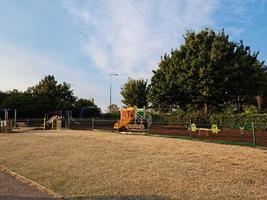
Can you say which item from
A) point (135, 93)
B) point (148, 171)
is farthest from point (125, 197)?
point (135, 93)

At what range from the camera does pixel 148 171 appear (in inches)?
472

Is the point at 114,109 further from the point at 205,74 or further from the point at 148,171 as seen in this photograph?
the point at 148,171

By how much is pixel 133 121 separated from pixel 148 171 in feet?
75.3

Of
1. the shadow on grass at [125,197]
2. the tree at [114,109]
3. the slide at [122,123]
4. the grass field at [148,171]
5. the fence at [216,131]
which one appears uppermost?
the tree at [114,109]

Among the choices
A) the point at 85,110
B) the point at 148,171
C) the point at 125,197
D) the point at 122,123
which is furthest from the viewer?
the point at 85,110

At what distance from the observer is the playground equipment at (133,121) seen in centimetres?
3192

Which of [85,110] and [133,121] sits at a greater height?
[85,110]

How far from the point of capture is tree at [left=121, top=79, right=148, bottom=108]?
74.0m

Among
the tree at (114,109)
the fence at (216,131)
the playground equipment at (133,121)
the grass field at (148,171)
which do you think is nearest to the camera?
the grass field at (148,171)

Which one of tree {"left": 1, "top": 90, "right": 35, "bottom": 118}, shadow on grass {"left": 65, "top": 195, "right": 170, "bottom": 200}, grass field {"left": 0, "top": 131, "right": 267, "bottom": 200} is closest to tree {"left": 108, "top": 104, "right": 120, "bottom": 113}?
tree {"left": 1, "top": 90, "right": 35, "bottom": 118}

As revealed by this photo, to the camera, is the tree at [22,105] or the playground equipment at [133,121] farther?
the tree at [22,105]

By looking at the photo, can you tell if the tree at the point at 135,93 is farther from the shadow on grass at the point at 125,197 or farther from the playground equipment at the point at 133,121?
the shadow on grass at the point at 125,197

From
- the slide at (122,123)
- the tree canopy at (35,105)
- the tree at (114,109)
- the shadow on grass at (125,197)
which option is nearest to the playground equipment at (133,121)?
the slide at (122,123)

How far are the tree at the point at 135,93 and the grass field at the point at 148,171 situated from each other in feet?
182
